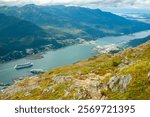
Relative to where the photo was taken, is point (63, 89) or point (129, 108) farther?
point (63, 89)

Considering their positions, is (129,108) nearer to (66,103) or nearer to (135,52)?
(66,103)

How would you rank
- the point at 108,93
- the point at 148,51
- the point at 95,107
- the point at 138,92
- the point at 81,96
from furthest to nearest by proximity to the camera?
the point at 148,51 → the point at 81,96 → the point at 108,93 → the point at 138,92 → the point at 95,107

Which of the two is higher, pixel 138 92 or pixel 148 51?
pixel 138 92

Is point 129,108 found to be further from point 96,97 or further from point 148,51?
point 148,51

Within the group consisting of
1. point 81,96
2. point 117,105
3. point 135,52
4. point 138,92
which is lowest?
point 135,52

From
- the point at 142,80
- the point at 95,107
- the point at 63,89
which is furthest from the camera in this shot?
the point at 63,89

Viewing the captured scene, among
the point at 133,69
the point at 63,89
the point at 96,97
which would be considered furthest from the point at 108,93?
the point at 63,89
